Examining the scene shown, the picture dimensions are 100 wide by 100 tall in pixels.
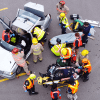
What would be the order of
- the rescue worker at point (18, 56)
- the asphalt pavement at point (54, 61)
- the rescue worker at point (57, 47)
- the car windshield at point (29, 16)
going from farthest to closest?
the car windshield at point (29, 16) < the rescue worker at point (57, 47) < the asphalt pavement at point (54, 61) < the rescue worker at point (18, 56)

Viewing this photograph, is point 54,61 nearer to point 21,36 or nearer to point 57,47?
point 57,47

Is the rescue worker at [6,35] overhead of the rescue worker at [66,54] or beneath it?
overhead

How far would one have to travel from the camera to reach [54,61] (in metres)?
7.85

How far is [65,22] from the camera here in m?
7.96

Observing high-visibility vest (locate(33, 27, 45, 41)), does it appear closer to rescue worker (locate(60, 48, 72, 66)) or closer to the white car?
the white car

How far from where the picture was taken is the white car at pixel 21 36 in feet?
22.2

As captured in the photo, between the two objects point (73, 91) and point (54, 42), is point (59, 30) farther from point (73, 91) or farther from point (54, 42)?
point (73, 91)

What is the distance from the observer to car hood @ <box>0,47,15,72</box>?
262 inches

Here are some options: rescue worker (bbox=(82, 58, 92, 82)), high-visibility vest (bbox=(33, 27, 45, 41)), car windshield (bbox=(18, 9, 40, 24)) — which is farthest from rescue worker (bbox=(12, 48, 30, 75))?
rescue worker (bbox=(82, 58, 92, 82))

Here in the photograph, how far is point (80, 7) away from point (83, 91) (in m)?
6.41

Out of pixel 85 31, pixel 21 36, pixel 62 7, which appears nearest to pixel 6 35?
pixel 21 36

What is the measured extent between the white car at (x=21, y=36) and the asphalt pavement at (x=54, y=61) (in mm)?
617

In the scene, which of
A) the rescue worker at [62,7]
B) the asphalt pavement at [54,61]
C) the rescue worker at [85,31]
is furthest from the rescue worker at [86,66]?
the rescue worker at [62,7]

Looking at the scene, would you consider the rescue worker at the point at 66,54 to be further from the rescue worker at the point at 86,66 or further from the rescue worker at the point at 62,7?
the rescue worker at the point at 62,7
